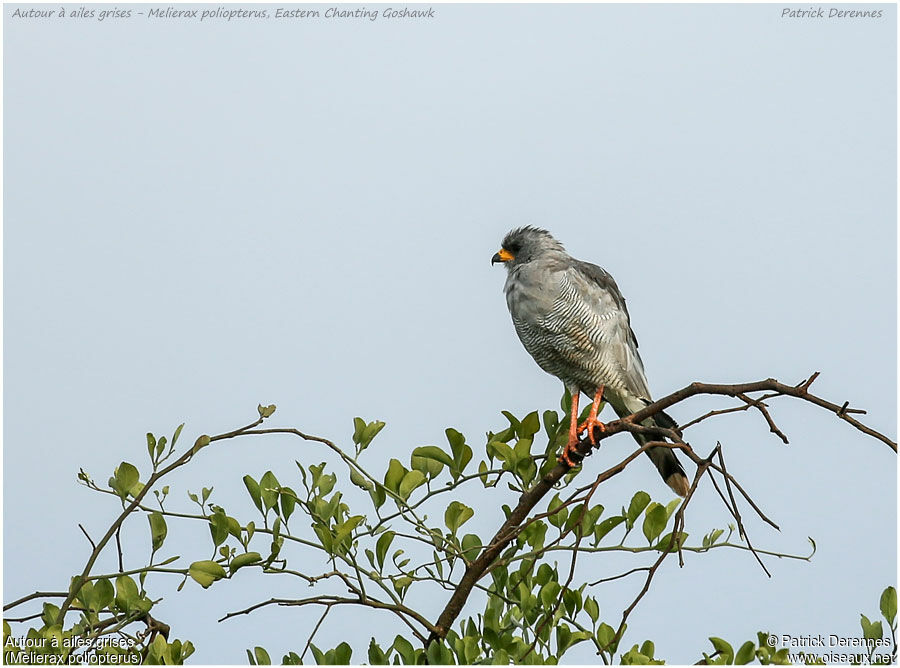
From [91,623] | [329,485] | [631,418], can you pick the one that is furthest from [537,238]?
[91,623]

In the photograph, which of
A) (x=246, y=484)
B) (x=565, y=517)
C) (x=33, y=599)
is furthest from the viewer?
(x=565, y=517)

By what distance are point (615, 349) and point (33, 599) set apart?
2.97 m

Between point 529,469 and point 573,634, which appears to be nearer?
point 573,634

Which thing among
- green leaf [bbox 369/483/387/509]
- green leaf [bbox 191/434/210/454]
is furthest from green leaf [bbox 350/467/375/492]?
green leaf [bbox 191/434/210/454]

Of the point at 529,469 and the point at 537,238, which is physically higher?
the point at 537,238

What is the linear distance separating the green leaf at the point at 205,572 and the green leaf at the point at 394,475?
0.56 m

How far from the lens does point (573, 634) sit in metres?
2.79

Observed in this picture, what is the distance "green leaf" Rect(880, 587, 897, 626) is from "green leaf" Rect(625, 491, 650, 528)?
698mm

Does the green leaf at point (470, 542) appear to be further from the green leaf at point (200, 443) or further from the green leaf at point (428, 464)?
the green leaf at point (200, 443)

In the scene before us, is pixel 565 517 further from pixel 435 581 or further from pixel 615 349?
pixel 615 349

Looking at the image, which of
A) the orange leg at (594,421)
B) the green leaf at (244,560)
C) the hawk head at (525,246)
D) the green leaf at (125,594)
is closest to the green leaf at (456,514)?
the green leaf at (244,560)

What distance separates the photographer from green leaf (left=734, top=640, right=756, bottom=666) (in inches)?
99.6

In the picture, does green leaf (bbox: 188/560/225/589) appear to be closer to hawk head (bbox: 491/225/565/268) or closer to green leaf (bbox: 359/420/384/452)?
green leaf (bbox: 359/420/384/452)

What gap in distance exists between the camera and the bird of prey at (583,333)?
4.73 meters
